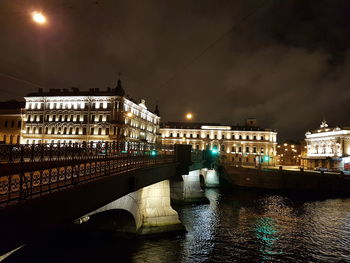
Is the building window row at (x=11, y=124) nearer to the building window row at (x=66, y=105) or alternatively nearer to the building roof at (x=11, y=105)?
the building window row at (x=66, y=105)

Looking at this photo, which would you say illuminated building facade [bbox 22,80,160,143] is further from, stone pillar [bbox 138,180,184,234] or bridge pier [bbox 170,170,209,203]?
stone pillar [bbox 138,180,184,234]

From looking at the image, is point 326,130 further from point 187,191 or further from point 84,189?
point 84,189

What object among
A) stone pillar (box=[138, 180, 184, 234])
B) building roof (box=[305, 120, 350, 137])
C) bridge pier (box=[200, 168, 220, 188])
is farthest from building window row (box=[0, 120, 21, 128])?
building roof (box=[305, 120, 350, 137])

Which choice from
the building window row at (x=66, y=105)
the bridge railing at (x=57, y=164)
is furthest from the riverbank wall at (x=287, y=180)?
the bridge railing at (x=57, y=164)

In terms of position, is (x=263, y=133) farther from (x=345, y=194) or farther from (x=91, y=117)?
(x=91, y=117)

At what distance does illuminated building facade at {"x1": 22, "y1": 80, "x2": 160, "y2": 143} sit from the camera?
6719 centimetres

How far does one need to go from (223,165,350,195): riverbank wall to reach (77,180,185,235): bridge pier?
3619 centimetres

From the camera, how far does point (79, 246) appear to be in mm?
17609

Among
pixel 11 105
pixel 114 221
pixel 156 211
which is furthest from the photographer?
pixel 11 105

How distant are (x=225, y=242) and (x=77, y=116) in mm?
58010

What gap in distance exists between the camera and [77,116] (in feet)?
226

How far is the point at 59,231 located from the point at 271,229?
18.7 meters

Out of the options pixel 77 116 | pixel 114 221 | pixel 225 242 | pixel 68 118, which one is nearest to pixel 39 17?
pixel 114 221

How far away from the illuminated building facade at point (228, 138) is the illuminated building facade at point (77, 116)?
3432cm
